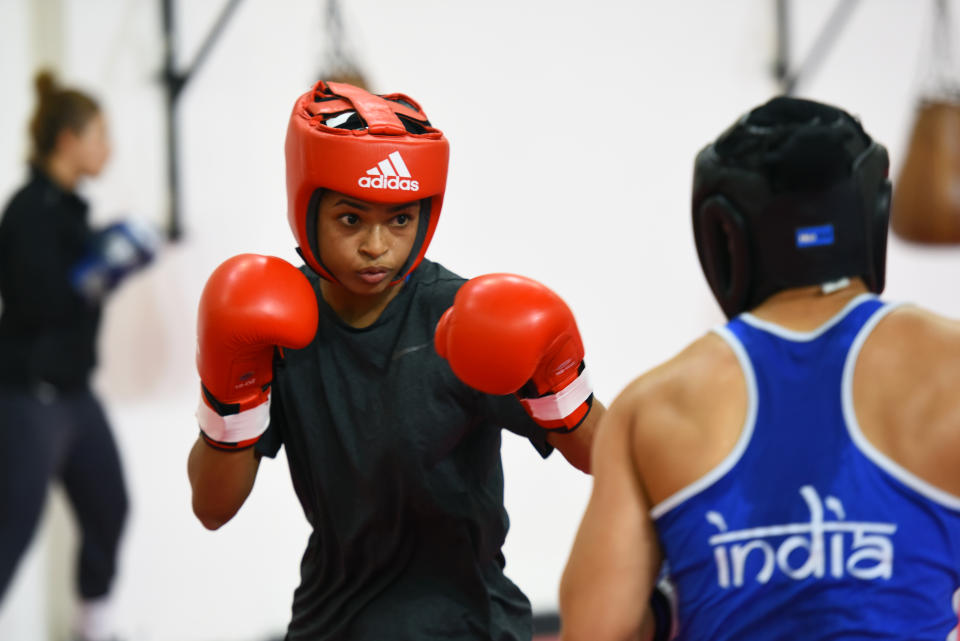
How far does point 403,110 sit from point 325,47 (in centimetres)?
176

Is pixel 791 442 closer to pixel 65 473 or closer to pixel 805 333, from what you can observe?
pixel 805 333

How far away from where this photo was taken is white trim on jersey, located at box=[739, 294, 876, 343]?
101cm

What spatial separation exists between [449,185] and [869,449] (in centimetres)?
247

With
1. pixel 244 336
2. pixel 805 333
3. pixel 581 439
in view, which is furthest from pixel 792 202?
pixel 244 336

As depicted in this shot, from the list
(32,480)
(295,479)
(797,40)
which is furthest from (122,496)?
(797,40)

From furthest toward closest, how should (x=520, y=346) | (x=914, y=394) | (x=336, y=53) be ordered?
(x=336, y=53)
(x=520, y=346)
(x=914, y=394)

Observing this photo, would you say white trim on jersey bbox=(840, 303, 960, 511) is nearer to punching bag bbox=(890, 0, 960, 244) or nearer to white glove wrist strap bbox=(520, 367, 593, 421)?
white glove wrist strap bbox=(520, 367, 593, 421)

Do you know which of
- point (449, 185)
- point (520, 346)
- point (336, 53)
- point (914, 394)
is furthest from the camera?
point (449, 185)

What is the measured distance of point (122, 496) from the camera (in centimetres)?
300

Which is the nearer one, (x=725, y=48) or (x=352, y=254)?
(x=352, y=254)

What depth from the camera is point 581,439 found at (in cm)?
139

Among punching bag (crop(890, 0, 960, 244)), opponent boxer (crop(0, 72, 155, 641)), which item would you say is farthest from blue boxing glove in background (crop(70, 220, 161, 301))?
punching bag (crop(890, 0, 960, 244))

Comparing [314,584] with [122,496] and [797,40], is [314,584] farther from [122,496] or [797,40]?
[797,40]

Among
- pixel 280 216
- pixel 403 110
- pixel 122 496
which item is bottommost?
pixel 122 496
